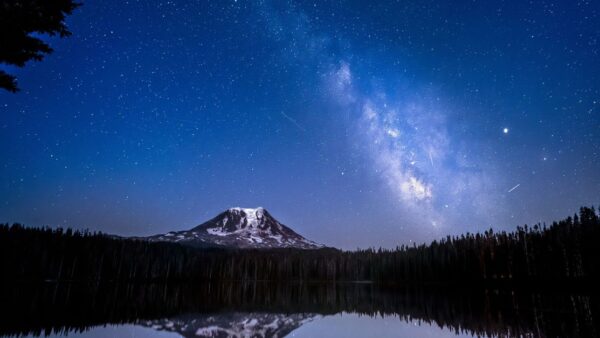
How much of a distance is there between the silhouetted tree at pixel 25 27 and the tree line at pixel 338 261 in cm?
3798

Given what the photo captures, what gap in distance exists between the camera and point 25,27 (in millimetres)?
11188

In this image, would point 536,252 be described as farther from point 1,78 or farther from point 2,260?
point 2,260

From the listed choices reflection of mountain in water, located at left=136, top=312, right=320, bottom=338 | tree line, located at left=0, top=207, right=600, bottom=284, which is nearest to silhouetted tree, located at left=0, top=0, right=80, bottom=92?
reflection of mountain in water, located at left=136, top=312, right=320, bottom=338

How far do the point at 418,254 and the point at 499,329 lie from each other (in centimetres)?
6576

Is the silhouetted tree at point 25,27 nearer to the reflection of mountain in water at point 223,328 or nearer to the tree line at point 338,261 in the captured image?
the reflection of mountain in water at point 223,328

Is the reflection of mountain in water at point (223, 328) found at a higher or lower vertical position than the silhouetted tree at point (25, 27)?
lower

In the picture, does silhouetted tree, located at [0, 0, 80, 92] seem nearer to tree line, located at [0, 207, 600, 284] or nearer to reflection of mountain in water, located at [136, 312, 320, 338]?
reflection of mountain in water, located at [136, 312, 320, 338]

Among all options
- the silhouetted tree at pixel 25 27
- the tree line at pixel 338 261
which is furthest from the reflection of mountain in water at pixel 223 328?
the tree line at pixel 338 261

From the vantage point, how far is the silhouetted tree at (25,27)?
10672 millimetres

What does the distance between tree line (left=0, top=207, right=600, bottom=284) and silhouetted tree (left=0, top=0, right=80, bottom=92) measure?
125 feet

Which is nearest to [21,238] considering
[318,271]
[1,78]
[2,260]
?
[2,260]

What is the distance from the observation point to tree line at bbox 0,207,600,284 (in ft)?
131

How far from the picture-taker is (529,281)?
43.9 m

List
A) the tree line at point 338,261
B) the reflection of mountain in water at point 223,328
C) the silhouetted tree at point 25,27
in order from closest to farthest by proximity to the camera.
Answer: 1. the reflection of mountain in water at point 223,328
2. the silhouetted tree at point 25,27
3. the tree line at point 338,261
